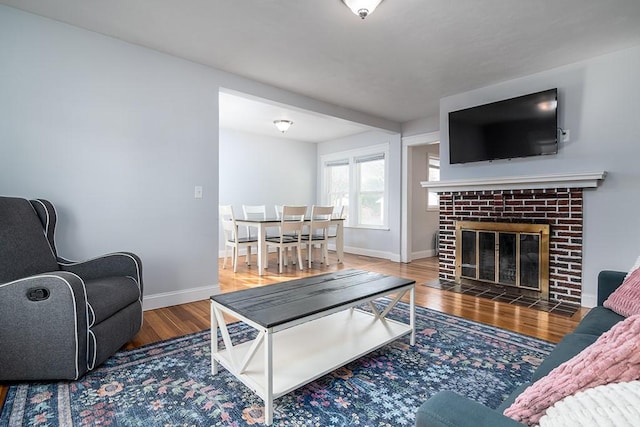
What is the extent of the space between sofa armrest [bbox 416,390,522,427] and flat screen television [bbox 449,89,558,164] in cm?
340

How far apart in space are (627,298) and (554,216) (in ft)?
6.51

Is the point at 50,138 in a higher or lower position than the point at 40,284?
higher

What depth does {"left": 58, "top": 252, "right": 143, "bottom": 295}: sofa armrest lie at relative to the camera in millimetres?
2227

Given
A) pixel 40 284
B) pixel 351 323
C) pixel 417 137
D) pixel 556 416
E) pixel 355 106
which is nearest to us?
pixel 556 416

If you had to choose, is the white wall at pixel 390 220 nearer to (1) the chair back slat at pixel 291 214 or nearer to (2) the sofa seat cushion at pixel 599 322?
(1) the chair back slat at pixel 291 214

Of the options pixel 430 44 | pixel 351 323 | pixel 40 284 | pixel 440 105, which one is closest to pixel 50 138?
pixel 40 284

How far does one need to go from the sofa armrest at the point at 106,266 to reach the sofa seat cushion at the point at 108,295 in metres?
0.07

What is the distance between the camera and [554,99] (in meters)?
3.18

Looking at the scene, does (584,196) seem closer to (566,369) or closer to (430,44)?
(430,44)

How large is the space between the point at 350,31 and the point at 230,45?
106cm

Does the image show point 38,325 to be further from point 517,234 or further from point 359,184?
point 359,184

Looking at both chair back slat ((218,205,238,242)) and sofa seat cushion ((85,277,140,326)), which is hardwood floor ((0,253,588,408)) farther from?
chair back slat ((218,205,238,242))

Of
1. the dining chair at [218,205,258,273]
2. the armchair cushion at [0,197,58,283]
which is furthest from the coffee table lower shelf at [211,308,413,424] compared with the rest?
the dining chair at [218,205,258,273]

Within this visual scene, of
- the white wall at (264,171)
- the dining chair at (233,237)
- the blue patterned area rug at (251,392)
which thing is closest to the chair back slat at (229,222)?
the dining chair at (233,237)
